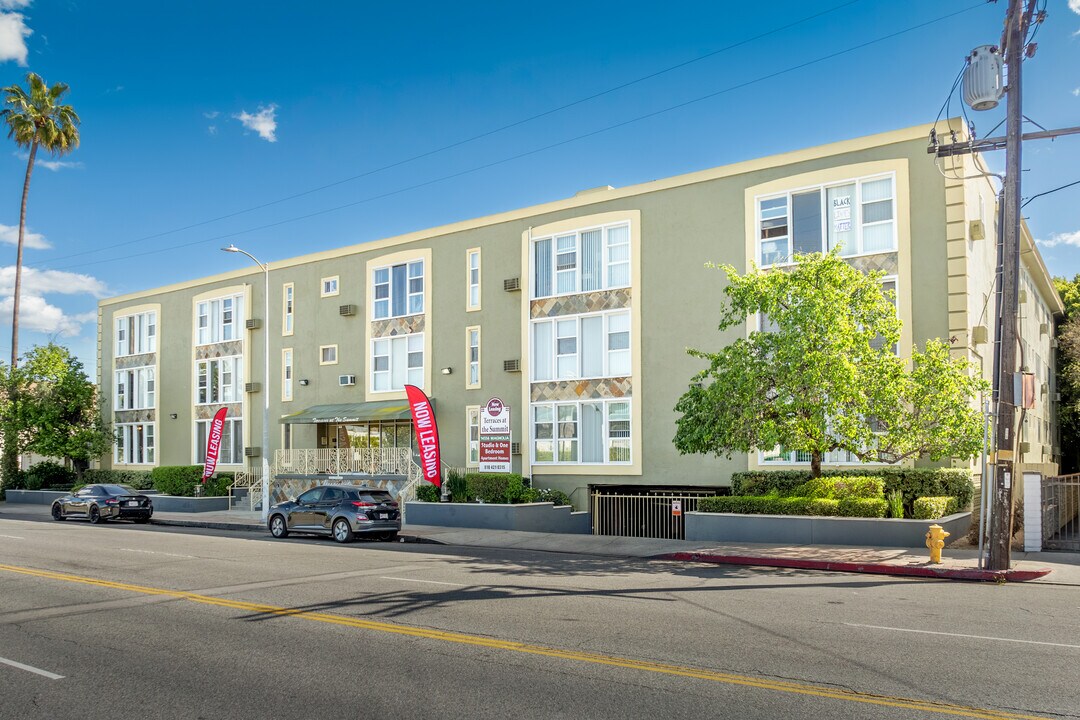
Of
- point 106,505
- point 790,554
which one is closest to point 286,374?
point 106,505

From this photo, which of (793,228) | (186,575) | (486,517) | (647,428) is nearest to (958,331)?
(793,228)

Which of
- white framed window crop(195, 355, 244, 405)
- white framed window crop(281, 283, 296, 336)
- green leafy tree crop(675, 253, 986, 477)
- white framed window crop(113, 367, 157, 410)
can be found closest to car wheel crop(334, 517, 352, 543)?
green leafy tree crop(675, 253, 986, 477)

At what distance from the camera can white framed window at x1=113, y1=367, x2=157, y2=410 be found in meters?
45.5

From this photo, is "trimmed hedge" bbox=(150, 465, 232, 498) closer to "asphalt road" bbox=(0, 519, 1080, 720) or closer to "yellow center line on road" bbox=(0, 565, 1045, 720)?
"asphalt road" bbox=(0, 519, 1080, 720)

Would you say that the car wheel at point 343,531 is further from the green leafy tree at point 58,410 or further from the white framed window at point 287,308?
the green leafy tree at point 58,410

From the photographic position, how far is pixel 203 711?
717cm

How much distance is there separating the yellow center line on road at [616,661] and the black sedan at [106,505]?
19.3 meters

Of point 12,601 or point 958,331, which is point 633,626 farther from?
point 958,331

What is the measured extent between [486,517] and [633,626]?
16279 millimetres

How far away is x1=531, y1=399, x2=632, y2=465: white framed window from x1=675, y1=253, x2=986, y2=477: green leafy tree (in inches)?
293

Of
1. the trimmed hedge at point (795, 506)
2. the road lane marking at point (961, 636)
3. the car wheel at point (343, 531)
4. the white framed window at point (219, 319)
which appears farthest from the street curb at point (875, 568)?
the white framed window at point (219, 319)

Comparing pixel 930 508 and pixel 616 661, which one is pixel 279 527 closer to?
pixel 930 508

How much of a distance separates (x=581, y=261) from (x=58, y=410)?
2931 cm

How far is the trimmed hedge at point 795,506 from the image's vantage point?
20172 millimetres
